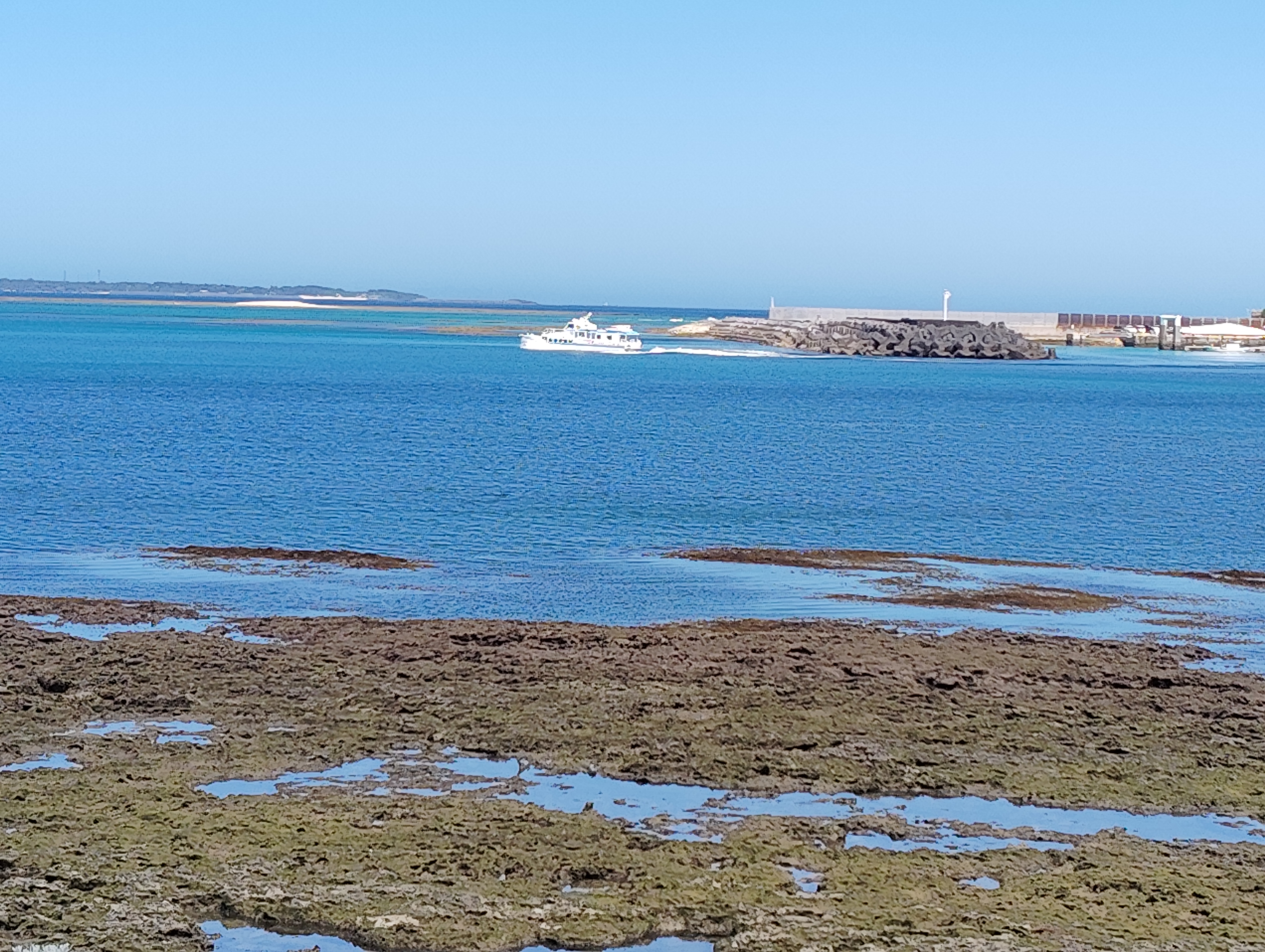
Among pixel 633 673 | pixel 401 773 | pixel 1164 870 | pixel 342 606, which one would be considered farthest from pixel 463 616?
pixel 1164 870

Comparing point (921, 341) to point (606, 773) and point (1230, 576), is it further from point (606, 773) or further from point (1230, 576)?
point (606, 773)

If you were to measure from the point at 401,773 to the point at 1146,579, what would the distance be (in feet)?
44.3

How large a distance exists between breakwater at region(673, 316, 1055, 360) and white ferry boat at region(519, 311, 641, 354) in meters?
15.6

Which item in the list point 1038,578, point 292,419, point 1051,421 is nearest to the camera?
point 1038,578

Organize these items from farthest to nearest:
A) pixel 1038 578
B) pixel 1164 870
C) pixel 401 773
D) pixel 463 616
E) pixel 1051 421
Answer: pixel 1051 421, pixel 1038 578, pixel 463 616, pixel 401 773, pixel 1164 870

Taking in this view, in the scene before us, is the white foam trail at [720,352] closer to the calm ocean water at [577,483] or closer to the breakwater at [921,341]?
the breakwater at [921,341]

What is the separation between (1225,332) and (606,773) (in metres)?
146

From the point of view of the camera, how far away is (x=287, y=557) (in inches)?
843

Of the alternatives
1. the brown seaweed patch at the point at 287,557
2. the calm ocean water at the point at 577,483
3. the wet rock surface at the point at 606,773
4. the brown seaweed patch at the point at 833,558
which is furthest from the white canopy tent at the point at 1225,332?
the wet rock surface at the point at 606,773

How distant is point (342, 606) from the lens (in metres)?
17.8

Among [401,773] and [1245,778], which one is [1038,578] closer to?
[1245,778]

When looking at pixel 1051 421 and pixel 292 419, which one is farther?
pixel 1051 421

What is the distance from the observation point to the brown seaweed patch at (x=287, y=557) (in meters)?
20.9

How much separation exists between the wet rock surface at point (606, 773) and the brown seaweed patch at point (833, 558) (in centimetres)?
520
